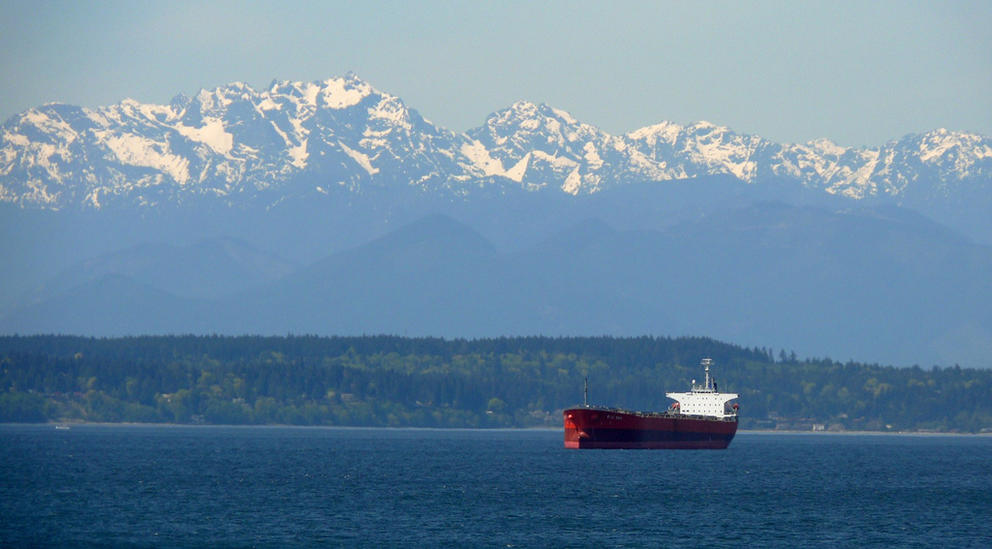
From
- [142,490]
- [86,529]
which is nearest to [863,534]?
[86,529]

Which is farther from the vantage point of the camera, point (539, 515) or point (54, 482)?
point (54, 482)

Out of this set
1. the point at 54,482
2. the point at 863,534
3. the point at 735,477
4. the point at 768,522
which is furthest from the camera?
the point at 735,477

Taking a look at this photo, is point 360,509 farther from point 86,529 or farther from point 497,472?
point 497,472

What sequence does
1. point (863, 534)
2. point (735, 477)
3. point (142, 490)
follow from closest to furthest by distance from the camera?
point (863, 534), point (142, 490), point (735, 477)

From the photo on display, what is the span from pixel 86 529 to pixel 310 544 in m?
18.0

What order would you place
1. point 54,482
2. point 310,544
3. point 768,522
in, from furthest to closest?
point 54,482, point 768,522, point 310,544

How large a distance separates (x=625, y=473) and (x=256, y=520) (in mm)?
64173

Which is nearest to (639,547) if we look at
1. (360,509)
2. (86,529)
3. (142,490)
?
(360,509)

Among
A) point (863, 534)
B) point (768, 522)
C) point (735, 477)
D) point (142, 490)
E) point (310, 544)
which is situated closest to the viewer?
point (310, 544)

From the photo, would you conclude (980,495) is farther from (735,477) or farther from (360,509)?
(360,509)

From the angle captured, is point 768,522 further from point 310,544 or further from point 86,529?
point 86,529

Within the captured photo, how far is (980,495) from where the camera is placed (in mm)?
159625

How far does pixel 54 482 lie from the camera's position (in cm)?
16338

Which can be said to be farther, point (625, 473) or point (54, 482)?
point (625, 473)
